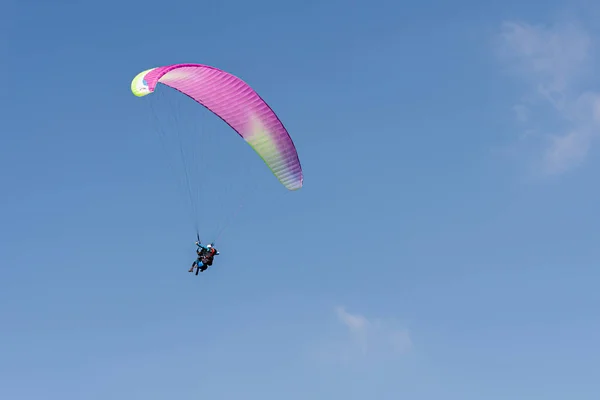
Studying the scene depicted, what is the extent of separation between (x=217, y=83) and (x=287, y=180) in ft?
19.6

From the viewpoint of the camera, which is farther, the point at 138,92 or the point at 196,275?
the point at 196,275

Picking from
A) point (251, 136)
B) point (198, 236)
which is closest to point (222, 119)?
point (251, 136)

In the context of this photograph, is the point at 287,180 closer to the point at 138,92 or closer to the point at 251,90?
the point at 251,90

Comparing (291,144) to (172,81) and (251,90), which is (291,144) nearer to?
(251,90)

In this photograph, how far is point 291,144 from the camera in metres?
50.7

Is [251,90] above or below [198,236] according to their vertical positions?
above

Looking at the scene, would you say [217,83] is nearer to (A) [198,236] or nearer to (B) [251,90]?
(B) [251,90]

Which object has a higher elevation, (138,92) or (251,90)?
(251,90)

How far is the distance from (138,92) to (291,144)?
28.7ft

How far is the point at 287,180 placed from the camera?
51.0m

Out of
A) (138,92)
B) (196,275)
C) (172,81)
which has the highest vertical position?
(172,81)

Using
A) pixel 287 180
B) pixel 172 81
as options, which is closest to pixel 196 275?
pixel 287 180

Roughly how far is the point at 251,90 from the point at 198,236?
25.7 ft

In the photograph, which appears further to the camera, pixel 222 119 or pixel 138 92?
pixel 222 119
